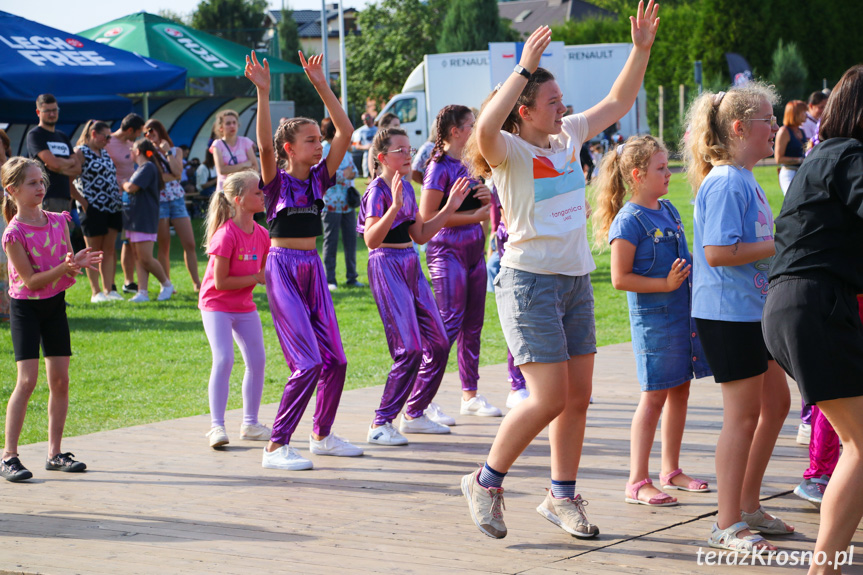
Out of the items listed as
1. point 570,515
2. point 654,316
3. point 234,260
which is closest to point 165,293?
point 234,260

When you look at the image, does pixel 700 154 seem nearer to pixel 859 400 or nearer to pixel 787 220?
pixel 787 220

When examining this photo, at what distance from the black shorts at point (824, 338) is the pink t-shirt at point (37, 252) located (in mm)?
3899

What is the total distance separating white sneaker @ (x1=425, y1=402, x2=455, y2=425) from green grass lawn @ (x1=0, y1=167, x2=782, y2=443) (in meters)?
1.10

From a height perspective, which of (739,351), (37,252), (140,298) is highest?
(37,252)

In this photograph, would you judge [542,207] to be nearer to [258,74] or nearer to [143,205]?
[258,74]

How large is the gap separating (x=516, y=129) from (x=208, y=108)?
20866 mm

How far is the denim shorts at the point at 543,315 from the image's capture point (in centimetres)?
419

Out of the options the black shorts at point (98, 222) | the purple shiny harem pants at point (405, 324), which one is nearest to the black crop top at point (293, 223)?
the purple shiny harem pants at point (405, 324)

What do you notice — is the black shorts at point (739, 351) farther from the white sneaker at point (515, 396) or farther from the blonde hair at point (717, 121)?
the white sneaker at point (515, 396)

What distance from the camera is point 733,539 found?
4020 mm

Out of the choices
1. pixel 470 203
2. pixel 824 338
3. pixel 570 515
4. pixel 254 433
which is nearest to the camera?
pixel 824 338

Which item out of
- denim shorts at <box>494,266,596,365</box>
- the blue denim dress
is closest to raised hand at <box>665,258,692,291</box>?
the blue denim dress

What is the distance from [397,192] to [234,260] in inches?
45.5

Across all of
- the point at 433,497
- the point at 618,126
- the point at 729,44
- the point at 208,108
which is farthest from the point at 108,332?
the point at 729,44
